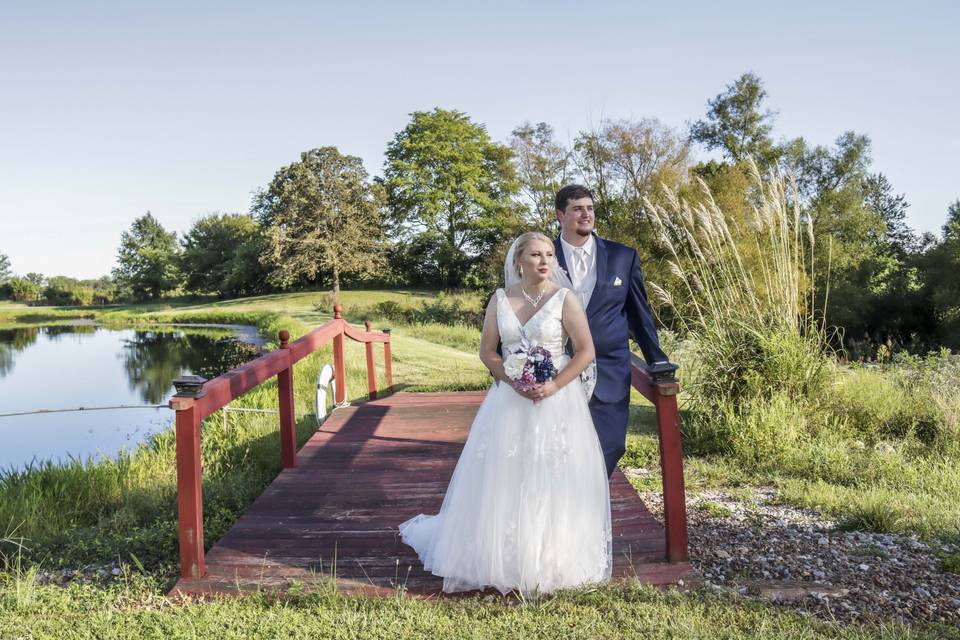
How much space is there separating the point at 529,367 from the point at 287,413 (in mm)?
2652

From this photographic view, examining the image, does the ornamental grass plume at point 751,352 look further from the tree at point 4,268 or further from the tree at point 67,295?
the tree at point 4,268

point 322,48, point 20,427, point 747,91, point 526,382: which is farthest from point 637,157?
point 526,382

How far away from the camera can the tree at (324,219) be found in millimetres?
35000

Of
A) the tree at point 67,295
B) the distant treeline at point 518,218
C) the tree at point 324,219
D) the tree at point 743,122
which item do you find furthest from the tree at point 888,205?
the tree at point 67,295

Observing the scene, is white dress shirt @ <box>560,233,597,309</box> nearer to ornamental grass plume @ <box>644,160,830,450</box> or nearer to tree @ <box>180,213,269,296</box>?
ornamental grass plume @ <box>644,160,830,450</box>

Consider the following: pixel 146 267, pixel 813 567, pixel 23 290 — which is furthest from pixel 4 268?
pixel 813 567

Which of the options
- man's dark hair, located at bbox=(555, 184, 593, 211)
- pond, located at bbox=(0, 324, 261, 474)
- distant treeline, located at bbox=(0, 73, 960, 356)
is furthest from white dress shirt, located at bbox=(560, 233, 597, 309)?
distant treeline, located at bbox=(0, 73, 960, 356)

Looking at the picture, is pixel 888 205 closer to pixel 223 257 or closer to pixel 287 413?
pixel 287 413

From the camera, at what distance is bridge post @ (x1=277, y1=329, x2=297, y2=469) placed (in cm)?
501

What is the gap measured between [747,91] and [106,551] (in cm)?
3042

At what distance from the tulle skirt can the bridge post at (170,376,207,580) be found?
43.9 inches

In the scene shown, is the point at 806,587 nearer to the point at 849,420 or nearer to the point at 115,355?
the point at 849,420

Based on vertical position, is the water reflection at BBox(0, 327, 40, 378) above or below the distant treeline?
below

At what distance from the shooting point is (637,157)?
20047mm
